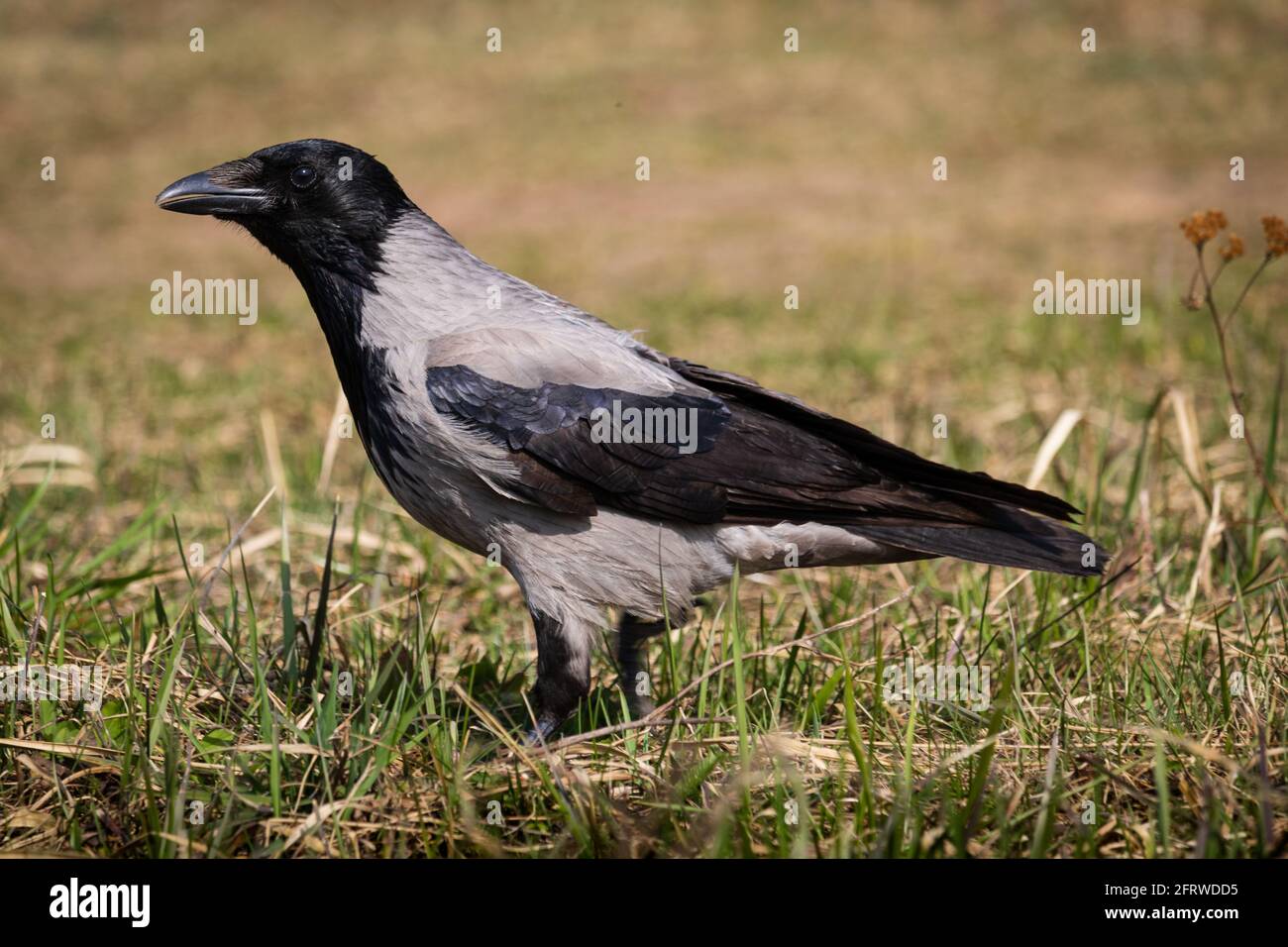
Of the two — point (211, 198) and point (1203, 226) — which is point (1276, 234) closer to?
point (1203, 226)

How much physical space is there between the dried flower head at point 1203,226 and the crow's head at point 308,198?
7.51 feet

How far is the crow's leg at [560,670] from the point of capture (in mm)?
3316

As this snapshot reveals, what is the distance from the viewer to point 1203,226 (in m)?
3.52

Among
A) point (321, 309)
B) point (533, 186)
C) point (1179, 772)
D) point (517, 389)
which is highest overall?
point (533, 186)

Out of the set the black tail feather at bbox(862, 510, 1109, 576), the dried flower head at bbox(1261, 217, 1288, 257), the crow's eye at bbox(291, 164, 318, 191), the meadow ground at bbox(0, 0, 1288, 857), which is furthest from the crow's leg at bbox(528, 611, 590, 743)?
the dried flower head at bbox(1261, 217, 1288, 257)

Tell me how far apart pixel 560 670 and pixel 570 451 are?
58 centimetres

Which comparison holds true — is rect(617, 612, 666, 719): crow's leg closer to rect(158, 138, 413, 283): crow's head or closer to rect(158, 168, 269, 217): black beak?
rect(158, 138, 413, 283): crow's head

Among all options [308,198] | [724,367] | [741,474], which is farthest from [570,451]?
[724,367]

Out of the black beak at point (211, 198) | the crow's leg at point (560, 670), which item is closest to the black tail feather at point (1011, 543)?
the crow's leg at point (560, 670)

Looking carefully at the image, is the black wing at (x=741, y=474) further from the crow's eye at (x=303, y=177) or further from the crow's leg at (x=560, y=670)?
the crow's eye at (x=303, y=177)
